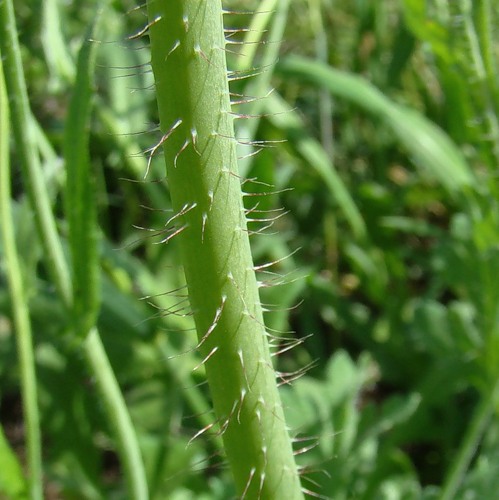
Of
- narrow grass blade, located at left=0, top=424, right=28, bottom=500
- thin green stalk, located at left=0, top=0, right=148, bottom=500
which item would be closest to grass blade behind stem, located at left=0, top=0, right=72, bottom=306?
thin green stalk, located at left=0, top=0, right=148, bottom=500

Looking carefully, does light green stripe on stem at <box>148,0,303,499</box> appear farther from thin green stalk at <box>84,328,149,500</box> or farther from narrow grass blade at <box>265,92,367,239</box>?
narrow grass blade at <box>265,92,367,239</box>

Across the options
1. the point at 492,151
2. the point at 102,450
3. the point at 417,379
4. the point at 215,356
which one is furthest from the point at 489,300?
the point at 102,450

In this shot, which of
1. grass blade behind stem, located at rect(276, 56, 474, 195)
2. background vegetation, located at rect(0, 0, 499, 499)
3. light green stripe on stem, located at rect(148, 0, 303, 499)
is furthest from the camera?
grass blade behind stem, located at rect(276, 56, 474, 195)

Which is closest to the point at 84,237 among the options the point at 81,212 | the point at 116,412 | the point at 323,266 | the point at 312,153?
the point at 81,212

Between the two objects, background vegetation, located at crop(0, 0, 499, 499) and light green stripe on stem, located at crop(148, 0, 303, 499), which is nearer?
light green stripe on stem, located at crop(148, 0, 303, 499)

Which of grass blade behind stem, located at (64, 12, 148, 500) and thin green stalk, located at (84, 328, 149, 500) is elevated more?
grass blade behind stem, located at (64, 12, 148, 500)

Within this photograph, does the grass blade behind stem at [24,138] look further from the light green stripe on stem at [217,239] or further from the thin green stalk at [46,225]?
the light green stripe on stem at [217,239]
